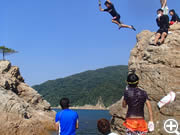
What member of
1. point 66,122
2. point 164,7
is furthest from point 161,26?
point 66,122

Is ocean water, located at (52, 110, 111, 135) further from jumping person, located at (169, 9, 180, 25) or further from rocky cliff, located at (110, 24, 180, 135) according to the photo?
jumping person, located at (169, 9, 180, 25)

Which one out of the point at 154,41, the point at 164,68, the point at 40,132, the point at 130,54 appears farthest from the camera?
the point at 40,132

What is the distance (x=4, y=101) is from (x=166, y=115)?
1459 cm

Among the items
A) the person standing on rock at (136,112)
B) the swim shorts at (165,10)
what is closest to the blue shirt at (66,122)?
the person standing on rock at (136,112)

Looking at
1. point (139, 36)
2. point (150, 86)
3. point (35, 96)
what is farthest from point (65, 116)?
point (35, 96)

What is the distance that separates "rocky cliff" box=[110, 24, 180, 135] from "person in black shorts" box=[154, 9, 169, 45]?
0.28 meters

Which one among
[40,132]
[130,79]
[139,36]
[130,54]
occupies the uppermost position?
[139,36]

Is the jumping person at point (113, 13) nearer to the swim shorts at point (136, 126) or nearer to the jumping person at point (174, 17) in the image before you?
the jumping person at point (174, 17)

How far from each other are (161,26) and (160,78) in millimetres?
3992

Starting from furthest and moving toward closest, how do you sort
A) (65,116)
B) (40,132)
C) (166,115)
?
(40,132) → (166,115) → (65,116)

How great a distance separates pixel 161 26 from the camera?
13.3 m

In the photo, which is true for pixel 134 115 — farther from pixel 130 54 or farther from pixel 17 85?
pixel 17 85

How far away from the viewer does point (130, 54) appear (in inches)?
610

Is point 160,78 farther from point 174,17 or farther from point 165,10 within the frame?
point 174,17
